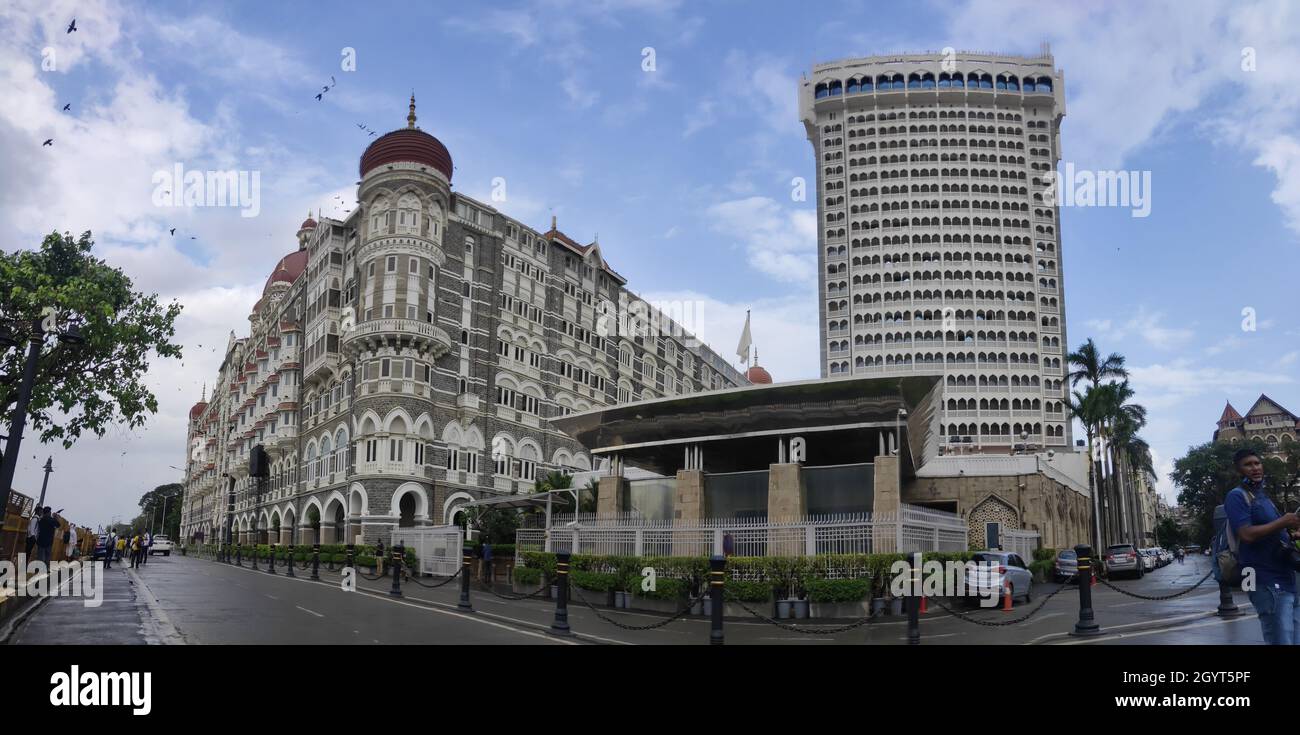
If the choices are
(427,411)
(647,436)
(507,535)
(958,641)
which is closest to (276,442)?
(427,411)

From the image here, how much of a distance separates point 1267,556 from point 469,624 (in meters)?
12.4

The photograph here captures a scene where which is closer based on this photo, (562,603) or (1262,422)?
(562,603)

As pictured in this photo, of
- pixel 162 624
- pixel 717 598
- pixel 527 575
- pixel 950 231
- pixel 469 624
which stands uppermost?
pixel 950 231

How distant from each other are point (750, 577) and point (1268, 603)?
1318 cm

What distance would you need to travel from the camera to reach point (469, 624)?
1599cm

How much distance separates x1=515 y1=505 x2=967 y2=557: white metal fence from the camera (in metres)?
19.6

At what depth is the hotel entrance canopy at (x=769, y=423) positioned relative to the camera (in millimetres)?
24016

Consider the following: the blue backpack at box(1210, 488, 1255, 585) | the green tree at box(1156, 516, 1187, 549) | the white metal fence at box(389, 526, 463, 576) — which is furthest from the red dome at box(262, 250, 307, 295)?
the green tree at box(1156, 516, 1187, 549)

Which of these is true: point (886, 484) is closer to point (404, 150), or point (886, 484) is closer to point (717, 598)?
point (717, 598)

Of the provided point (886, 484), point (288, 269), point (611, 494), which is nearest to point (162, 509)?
point (288, 269)

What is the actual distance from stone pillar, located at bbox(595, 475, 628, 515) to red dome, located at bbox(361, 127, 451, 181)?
2708 centimetres

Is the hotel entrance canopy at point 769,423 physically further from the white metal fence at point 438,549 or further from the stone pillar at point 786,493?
the white metal fence at point 438,549

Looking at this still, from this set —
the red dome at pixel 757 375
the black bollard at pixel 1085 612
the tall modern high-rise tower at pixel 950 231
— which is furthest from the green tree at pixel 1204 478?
the black bollard at pixel 1085 612

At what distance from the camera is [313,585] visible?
2798 cm
